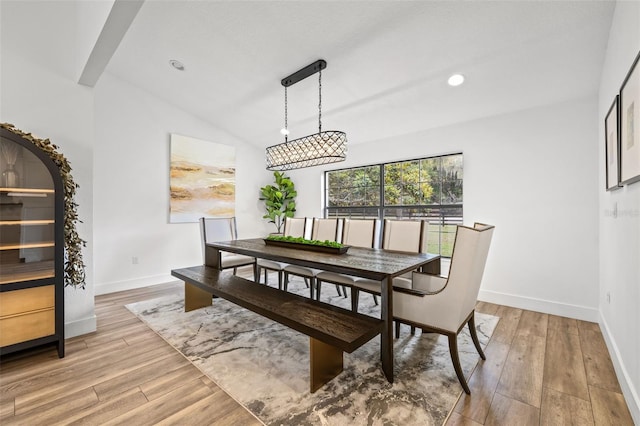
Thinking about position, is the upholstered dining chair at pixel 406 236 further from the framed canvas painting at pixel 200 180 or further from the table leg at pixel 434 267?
the framed canvas painting at pixel 200 180

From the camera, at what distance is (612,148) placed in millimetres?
2191

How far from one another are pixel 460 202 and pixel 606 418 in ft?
8.98

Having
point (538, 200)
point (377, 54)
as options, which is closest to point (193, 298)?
point (377, 54)

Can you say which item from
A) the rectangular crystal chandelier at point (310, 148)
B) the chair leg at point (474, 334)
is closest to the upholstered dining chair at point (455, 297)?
the chair leg at point (474, 334)

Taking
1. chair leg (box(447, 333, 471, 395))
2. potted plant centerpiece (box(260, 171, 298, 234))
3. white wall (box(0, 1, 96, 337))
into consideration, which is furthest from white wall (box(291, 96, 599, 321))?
white wall (box(0, 1, 96, 337))

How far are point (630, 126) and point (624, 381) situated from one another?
1.57 m

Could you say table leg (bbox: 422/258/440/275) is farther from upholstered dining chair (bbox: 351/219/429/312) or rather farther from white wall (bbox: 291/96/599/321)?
white wall (bbox: 291/96/599/321)

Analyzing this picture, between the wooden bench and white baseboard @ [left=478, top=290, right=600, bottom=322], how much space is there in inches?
96.9

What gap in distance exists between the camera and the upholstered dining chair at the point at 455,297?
5.76 feet

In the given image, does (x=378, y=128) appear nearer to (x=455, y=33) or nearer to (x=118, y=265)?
(x=455, y=33)

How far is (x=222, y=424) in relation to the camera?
58.7 inches

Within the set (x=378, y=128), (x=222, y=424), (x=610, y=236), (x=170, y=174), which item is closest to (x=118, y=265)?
(x=170, y=174)

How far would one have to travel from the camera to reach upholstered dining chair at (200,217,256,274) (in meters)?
3.73

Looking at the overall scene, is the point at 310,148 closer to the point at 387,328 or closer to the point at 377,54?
the point at 377,54
